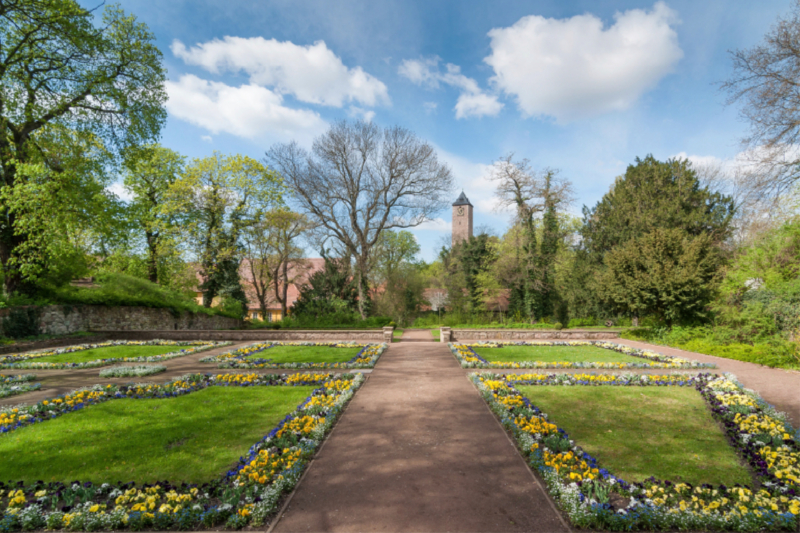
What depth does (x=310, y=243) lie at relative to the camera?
27078 millimetres

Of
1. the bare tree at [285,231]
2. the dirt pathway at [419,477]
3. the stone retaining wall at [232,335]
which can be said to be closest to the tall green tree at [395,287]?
the bare tree at [285,231]

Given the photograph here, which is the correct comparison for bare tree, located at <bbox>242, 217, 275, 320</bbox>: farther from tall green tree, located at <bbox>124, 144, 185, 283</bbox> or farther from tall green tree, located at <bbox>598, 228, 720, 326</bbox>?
tall green tree, located at <bbox>598, 228, 720, 326</bbox>

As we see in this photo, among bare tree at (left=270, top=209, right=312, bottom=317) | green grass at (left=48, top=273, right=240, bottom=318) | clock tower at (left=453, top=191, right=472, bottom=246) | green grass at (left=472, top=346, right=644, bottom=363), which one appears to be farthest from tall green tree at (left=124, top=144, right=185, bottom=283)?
clock tower at (left=453, top=191, right=472, bottom=246)

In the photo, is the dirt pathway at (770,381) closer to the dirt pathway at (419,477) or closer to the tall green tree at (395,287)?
the dirt pathway at (419,477)

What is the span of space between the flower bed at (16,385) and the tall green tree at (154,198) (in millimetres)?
14446

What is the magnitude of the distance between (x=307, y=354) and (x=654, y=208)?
21865 millimetres

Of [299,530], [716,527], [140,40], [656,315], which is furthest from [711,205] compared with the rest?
[140,40]

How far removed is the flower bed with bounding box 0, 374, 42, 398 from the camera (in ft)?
22.6

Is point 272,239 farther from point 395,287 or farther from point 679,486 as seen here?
point 679,486

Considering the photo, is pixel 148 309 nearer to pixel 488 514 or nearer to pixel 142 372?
pixel 142 372

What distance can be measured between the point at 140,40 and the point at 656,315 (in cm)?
2340

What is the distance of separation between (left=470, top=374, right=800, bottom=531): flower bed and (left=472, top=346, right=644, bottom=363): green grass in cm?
490

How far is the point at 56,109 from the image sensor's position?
43.9ft

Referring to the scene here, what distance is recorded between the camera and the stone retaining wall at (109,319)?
1466 centimetres
